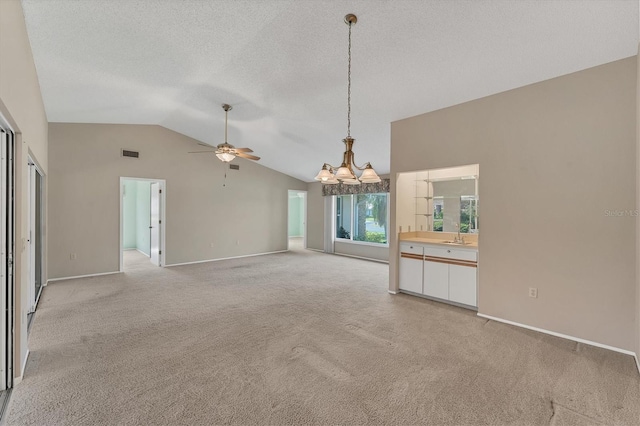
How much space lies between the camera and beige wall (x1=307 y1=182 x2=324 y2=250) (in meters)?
9.38

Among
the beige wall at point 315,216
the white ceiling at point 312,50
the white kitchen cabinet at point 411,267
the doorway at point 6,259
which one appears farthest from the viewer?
the beige wall at point 315,216

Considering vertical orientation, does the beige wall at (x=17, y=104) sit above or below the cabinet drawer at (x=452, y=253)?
above

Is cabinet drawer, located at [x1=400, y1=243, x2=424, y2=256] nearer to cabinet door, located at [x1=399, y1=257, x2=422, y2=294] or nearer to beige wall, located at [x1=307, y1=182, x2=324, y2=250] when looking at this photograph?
cabinet door, located at [x1=399, y1=257, x2=422, y2=294]

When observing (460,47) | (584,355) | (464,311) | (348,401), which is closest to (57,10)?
(460,47)

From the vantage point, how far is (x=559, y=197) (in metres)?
3.12

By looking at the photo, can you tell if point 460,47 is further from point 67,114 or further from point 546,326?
point 67,114

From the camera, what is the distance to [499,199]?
11.7 feet

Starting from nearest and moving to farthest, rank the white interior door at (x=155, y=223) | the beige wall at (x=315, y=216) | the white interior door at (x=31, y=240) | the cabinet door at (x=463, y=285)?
the white interior door at (x=31, y=240) < the cabinet door at (x=463, y=285) < the white interior door at (x=155, y=223) < the beige wall at (x=315, y=216)

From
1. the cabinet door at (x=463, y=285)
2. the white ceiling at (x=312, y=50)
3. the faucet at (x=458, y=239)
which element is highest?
the white ceiling at (x=312, y=50)

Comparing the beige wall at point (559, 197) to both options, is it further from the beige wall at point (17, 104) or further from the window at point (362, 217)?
the beige wall at point (17, 104)

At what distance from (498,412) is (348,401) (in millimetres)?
991

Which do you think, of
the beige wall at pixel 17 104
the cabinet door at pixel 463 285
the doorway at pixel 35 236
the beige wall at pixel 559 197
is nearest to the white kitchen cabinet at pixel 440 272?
the cabinet door at pixel 463 285

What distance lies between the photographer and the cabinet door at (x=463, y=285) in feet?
12.7

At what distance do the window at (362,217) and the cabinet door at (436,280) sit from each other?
348 centimetres
